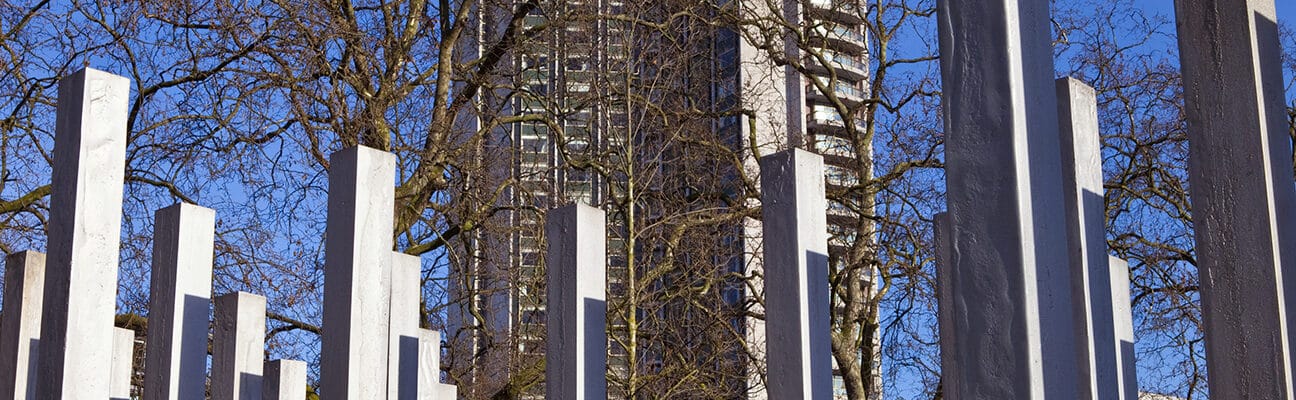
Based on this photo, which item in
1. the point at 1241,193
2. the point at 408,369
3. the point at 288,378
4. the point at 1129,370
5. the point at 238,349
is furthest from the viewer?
the point at 288,378

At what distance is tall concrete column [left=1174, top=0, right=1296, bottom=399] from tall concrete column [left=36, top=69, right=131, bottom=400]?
5.88 ft

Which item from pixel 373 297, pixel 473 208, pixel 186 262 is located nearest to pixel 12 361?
pixel 186 262

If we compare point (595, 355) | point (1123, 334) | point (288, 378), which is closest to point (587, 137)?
point (288, 378)

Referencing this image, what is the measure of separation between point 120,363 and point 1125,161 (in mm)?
5287

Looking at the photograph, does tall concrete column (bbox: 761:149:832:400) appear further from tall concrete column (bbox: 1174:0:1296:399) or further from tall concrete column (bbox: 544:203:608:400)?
tall concrete column (bbox: 1174:0:1296:399)

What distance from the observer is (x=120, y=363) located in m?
4.91

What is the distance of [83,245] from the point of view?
271 cm

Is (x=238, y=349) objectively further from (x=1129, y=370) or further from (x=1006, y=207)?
(x=1006, y=207)

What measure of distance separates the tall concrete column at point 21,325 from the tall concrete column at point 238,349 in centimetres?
46

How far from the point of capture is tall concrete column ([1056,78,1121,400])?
2.68m

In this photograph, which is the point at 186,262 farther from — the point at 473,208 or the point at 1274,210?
the point at 473,208

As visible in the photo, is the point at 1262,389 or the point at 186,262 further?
the point at 186,262

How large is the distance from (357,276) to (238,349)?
47.7 inches

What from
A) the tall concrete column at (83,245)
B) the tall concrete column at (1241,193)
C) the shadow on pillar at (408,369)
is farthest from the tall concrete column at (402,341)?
the tall concrete column at (1241,193)
